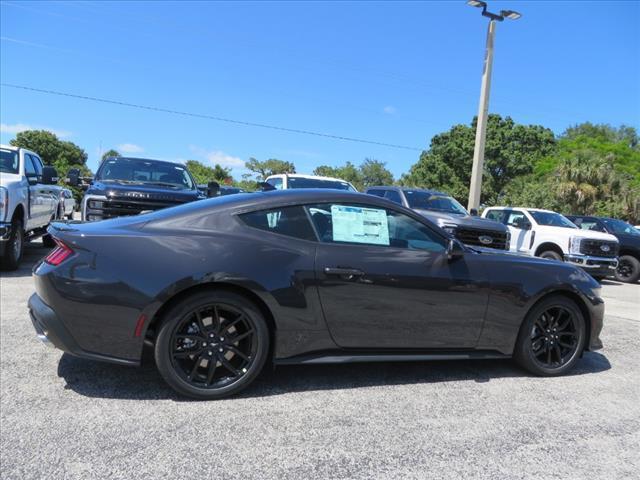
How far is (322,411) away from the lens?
11.1 ft

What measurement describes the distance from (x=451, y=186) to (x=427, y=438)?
44.5 metres

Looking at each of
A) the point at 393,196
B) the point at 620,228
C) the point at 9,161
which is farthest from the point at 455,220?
the point at 9,161

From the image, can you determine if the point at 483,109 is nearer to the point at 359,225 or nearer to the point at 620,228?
the point at 620,228

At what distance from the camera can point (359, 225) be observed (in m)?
3.86

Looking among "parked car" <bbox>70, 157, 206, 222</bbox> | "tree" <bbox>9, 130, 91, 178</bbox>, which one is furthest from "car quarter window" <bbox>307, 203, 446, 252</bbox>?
"tree" <bbox>9, 130, 91, 178</bbox>

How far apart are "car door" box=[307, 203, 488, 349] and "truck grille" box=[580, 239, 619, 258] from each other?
9287mm

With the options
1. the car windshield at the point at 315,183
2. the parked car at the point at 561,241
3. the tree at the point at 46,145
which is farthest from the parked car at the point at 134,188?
the tree at the point at 46,145

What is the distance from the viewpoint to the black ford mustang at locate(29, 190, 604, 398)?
10.7 feet

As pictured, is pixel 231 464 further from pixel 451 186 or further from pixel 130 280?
pixel 451 186

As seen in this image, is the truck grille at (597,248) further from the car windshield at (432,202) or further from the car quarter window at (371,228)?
the car quarter window at (371,228)

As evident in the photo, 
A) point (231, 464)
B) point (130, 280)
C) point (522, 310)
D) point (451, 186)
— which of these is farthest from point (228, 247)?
point (451, 186)

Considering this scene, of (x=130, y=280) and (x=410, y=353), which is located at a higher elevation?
(x=130, y=280)

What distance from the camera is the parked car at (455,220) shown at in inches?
377

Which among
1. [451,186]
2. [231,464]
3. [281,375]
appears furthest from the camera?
[451,186]
